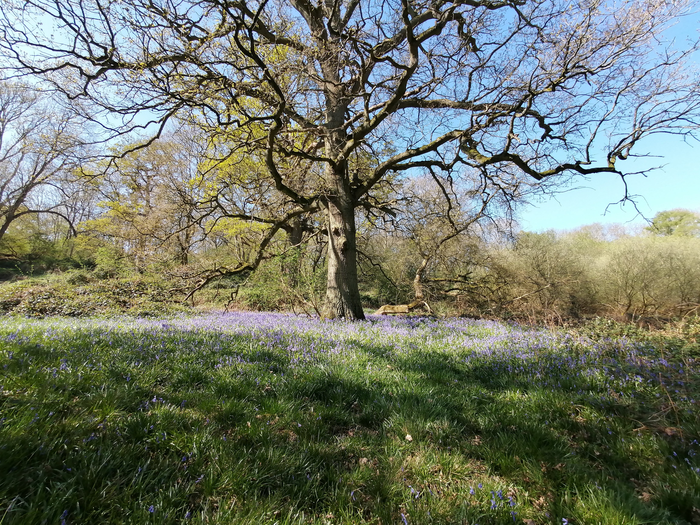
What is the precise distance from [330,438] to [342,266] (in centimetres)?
668

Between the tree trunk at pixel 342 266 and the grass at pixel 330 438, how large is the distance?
4425 millimetres

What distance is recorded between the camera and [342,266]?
9.08m

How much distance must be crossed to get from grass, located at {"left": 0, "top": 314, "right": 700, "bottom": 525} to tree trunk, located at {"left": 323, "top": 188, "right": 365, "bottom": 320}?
4.42m

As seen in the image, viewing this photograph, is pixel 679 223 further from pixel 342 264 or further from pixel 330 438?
pixel 330 438

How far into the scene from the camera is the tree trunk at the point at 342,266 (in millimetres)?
8812

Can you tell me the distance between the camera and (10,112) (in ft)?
84.2

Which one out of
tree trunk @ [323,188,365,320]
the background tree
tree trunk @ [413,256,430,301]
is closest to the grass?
tree trunk @ [323,188,365,320]

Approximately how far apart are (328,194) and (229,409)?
7.28m

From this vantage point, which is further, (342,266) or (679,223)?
(679,223)

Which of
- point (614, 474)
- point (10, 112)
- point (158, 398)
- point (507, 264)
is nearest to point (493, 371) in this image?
point (614, 474)

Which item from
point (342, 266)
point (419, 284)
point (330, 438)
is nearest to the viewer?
point (330, 438)

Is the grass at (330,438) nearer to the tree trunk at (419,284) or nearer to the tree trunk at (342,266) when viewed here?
the tree trunk at (342,266)

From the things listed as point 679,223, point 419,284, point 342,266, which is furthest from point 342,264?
point 679,223

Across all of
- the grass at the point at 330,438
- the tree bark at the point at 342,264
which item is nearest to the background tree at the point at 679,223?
the tree bark at the point at 342,264
